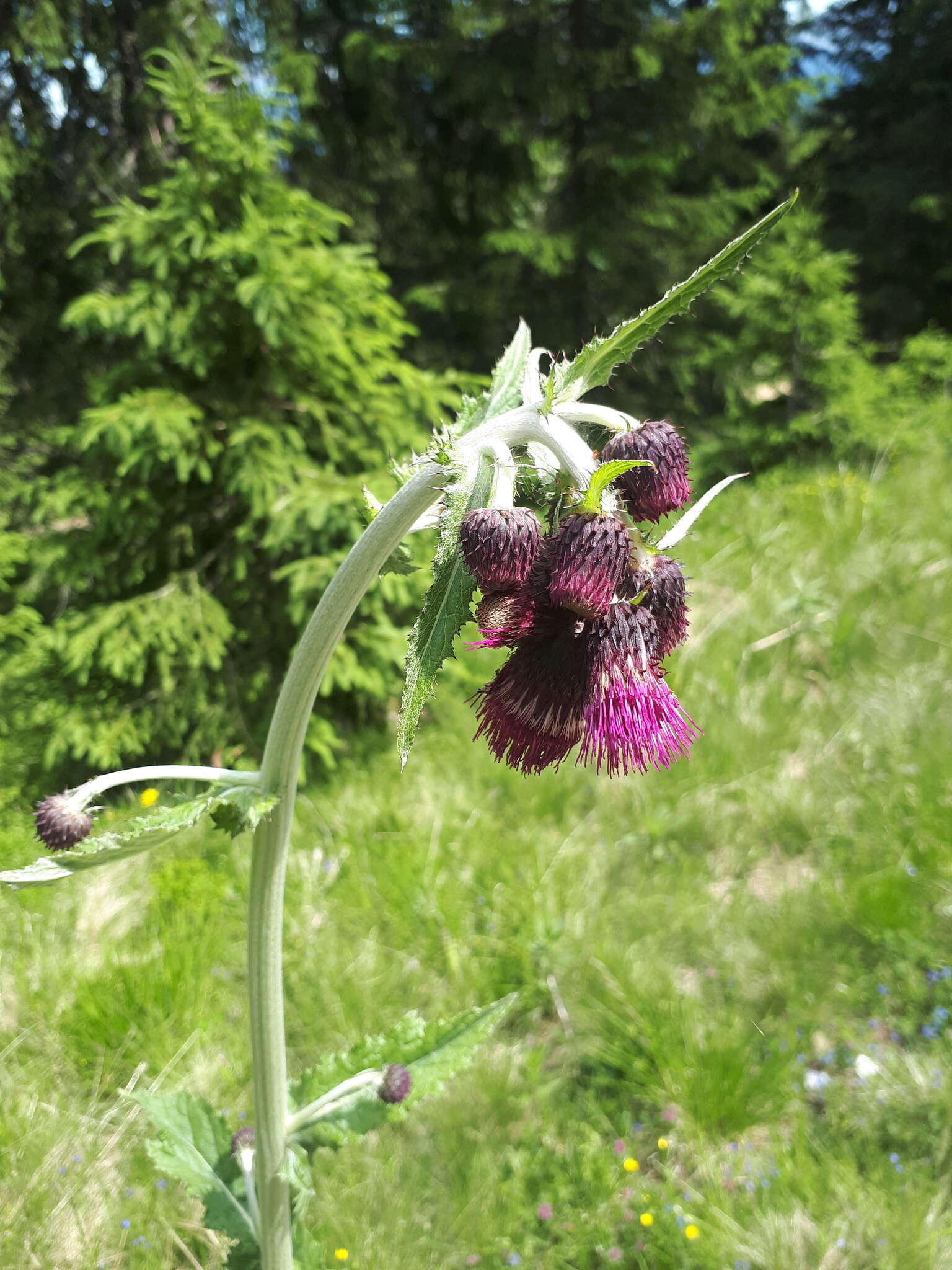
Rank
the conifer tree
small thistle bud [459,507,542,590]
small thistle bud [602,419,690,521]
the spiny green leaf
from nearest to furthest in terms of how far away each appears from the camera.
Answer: small thistle bud [459,507,542,590] < small thistle bud [602,419,690,521] < the spiny green leaf < the conifer tree

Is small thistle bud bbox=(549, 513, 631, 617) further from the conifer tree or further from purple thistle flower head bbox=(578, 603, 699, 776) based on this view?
the conifer tree

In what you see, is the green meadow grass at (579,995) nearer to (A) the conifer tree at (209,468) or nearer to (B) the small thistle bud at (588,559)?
(A) the conifer tree at (209,468)

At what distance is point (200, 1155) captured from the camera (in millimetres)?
1718

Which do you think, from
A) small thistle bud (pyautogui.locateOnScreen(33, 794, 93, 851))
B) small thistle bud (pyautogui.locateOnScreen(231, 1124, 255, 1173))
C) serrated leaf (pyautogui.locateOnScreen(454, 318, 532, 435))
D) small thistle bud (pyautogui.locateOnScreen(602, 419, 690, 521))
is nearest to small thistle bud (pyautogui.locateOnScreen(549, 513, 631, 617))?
small thistle bud (pyautogui.locateOnScreen(602, 419, 690, 521))

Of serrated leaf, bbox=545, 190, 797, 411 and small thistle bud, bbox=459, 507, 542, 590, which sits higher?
serrated leaf, bbox=545, 190, 797, 411

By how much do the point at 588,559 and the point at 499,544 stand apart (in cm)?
11

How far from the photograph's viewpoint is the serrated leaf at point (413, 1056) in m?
1.57

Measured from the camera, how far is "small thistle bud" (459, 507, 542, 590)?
Answer: 0.98 metres

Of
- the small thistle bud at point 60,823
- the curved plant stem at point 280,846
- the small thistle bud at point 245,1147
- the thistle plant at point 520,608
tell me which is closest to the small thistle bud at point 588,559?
the thistle plant at point 520,608

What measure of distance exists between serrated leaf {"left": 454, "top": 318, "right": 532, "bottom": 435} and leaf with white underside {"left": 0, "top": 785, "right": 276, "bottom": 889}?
661 mm

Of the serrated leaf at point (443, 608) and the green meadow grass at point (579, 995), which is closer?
the serrated leaf at point (443, 608)

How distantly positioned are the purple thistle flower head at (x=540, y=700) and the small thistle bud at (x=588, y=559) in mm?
92

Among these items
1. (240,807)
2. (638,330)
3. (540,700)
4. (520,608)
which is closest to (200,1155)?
(240,807)

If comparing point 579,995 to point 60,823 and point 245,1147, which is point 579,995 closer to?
point 245,1147
